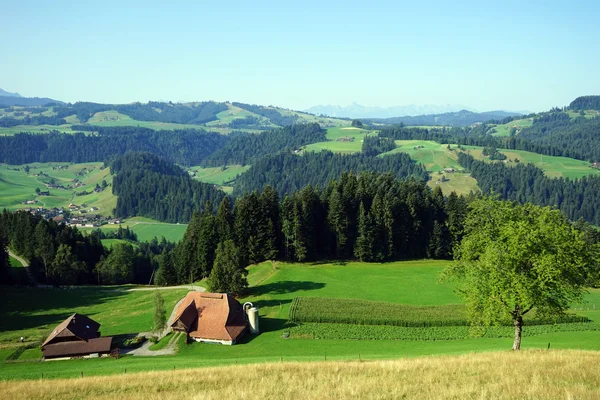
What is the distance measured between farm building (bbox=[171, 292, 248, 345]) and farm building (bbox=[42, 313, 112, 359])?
8.32 m

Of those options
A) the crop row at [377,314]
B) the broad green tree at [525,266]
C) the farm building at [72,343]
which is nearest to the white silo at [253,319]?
the crop row at [377,314]

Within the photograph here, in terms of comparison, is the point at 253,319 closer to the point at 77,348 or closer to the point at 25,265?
the point at 77,348

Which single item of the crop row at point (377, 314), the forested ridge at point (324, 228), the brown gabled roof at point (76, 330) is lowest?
the brown gabled roof at point (76, 330)

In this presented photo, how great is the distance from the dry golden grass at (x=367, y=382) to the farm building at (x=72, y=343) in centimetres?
2437

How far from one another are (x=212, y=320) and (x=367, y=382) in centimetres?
3538

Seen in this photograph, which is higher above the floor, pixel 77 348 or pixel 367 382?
pixel 367 382

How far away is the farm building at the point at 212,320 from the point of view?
52156 millimetres

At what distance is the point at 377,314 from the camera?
5781 centimetres

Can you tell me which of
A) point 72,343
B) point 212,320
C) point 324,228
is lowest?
point 72,343

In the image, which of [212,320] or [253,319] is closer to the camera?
[212,320]

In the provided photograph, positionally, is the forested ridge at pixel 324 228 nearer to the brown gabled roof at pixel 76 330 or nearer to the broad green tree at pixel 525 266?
the brown gabled roof at pixel 76 330

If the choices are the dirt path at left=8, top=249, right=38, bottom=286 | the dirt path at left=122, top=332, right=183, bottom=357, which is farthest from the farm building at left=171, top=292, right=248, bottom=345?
the dirt path at left=8, top=249, right=38, bottom=286

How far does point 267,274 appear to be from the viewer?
7781 centimetres

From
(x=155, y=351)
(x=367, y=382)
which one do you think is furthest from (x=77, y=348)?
(x=367, y=382)
